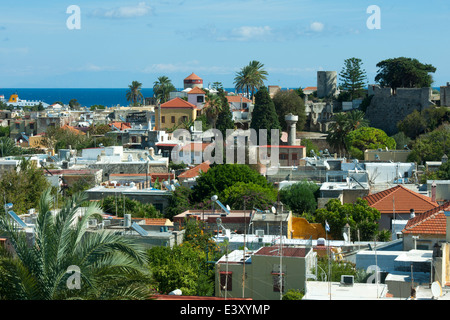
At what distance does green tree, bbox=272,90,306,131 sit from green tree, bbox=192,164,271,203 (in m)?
28.7

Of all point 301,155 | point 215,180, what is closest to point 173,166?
point 301,155

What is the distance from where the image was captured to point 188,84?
79.6 metres

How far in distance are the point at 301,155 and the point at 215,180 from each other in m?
15.6

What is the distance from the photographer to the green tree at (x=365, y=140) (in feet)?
176

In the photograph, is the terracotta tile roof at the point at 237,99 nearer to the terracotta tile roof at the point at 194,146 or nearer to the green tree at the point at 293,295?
the terracotta tile roof at the point at 194,146

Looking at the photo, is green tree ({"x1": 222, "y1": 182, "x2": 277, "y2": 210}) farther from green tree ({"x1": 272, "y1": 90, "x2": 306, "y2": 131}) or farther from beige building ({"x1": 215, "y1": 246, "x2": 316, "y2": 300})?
green tree ({"x1": 272, "y1": 90, "x2": 306, "y2": 131})

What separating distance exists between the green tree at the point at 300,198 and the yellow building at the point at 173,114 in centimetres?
3323

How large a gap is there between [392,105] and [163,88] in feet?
90.4

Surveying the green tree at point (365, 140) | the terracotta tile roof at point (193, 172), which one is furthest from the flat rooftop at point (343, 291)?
the green tree at point (365, 140)

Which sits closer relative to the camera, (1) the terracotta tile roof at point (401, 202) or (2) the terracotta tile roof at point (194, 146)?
(1) the terracotta tile roof at point (401, 202)

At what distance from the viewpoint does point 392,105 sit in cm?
6750

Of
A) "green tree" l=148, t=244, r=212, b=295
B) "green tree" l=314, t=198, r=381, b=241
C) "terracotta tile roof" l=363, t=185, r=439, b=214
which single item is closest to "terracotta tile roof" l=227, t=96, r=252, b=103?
"terracotta tile roof" l=363, t=185, r=439, b=214
